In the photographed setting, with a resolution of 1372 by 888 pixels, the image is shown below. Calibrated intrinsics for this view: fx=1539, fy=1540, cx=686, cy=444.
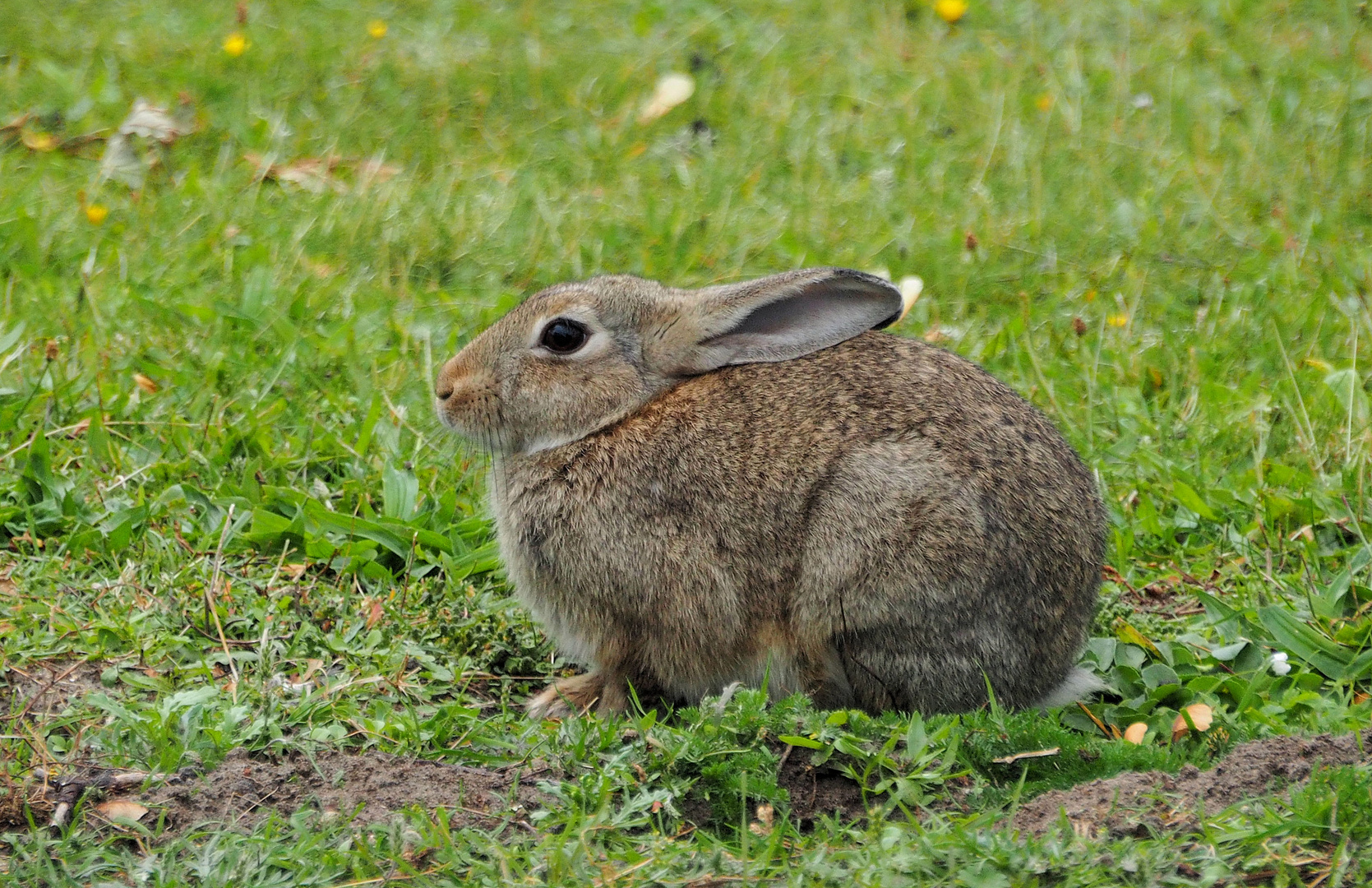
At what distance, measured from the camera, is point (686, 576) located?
409 cm

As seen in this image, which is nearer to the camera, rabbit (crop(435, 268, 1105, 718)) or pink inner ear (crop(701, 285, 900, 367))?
rabbit (crop(435, 268, 1105, 718))

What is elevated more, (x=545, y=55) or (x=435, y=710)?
(x=545, y=55)

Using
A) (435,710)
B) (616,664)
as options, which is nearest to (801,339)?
(616,664)

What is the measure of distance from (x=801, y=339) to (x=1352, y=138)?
406 cm

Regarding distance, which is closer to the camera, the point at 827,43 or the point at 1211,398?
the point at 1211,398

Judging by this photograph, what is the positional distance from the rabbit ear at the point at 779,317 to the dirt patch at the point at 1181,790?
1.47 metres

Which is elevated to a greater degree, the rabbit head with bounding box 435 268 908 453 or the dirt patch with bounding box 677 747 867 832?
the rabbit head with bounding box 435 268 908 453

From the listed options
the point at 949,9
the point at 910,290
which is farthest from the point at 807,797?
the point at 949,9

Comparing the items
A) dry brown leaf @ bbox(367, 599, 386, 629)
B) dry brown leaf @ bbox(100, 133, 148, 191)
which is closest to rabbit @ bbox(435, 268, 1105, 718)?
dry brown leaf @ bbox(367, 599, 386, 629)

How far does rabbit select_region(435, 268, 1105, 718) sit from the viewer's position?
3.93m

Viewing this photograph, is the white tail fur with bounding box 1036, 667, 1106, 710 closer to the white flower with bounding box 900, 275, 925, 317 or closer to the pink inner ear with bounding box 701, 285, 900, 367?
the pink inner ear with bounding box 701, 285, 900, 367

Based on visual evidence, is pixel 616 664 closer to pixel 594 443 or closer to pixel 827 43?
pixel 594 443

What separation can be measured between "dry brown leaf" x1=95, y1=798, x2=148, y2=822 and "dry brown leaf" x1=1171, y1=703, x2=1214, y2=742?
8.21 ft

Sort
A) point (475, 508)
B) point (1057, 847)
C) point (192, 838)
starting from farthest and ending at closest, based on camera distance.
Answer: point (475, 508) < point (192, 838) < point (1057, 847)
